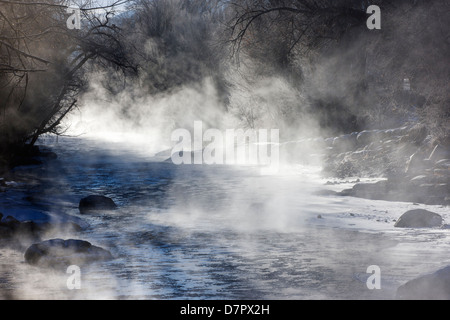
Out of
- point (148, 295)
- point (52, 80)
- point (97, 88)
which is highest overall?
point (97, 88)

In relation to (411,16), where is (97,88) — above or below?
above

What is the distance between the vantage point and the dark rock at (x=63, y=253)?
8.57 m

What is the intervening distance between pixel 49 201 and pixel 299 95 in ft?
41.5

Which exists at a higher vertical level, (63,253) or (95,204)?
(95,204)

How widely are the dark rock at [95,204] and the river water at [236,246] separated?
0.33 meters

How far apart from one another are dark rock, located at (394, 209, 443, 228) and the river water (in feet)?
0.93

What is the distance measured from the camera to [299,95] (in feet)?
80.2

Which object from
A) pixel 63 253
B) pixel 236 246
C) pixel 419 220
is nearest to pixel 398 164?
pixel 419 220

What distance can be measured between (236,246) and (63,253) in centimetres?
263

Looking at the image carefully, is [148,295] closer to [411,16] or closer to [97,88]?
[411,16]

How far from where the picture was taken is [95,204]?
45.2 feet

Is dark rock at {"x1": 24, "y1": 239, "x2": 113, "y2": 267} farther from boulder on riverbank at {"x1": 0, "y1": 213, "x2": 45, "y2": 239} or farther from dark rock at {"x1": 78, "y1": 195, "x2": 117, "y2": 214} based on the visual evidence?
dark rock at {"x1": 78, "y1": 195, "x2": 117, "y2": 214}

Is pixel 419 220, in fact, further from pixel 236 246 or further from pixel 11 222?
pixel 11 222
